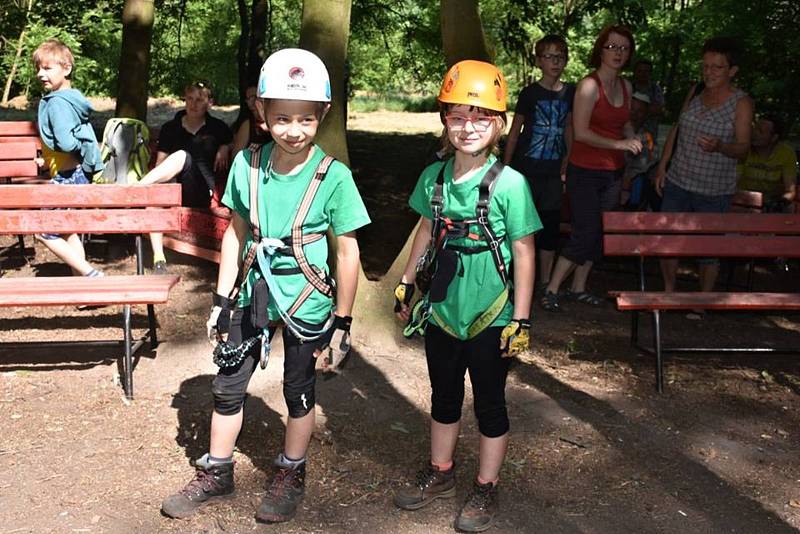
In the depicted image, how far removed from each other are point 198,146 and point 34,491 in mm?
4457

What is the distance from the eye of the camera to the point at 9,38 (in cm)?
2723

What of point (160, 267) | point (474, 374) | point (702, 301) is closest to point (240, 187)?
point (474, 374)

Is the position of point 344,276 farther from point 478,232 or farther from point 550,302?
point 550,302

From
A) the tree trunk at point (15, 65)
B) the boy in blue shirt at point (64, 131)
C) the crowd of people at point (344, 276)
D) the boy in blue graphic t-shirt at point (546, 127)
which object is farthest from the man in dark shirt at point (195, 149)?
the tree trunk at point (15, 65)

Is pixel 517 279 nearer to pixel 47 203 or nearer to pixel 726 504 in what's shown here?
pixel 726 504

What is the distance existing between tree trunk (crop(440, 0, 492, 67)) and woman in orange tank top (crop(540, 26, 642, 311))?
872mm

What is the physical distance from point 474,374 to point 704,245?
2.97 m

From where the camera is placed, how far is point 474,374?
389 cm

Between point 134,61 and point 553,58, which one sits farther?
point 134,61

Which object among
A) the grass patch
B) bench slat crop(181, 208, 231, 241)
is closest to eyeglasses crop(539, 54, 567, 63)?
bench slat crop(181, 208, 231, 241)

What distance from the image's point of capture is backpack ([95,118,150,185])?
25.5 feet

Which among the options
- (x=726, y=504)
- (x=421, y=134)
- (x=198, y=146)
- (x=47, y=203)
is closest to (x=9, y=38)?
(x=421, y=134)

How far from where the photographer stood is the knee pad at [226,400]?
3.87 meters

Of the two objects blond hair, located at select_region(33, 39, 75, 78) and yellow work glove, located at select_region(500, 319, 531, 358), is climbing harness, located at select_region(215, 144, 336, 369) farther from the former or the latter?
blond hair, located at select_region(33, 39, 75, 78)
